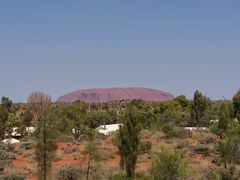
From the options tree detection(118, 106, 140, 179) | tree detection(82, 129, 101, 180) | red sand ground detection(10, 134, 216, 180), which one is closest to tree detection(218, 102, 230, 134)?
red sand ground detection(10, 134, 216, 180)

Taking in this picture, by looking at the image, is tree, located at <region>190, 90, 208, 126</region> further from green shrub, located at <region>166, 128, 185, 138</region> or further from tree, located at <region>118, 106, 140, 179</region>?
tree, located at <region>118, 106, 140, 179</region>

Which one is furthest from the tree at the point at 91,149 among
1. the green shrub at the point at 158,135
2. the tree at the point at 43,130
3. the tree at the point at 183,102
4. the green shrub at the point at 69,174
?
the tree at the point at 183,102

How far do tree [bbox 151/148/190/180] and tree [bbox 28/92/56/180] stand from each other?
7.17 m

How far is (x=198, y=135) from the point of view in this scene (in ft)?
172

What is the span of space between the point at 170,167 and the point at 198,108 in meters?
43.5

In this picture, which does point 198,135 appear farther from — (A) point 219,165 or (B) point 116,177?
(B) point 116,177

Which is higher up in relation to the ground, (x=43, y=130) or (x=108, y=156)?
(x=43, y=130)

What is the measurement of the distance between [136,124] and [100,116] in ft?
174

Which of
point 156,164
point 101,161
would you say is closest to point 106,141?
point 101,161

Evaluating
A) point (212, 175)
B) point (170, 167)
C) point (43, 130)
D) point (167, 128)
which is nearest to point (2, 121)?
point (167, 128)

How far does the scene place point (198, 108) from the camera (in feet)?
220

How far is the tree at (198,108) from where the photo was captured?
216 feet

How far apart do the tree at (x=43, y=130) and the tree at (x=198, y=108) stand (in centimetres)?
3954

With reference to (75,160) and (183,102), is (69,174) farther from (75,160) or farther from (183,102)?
(183,102)
